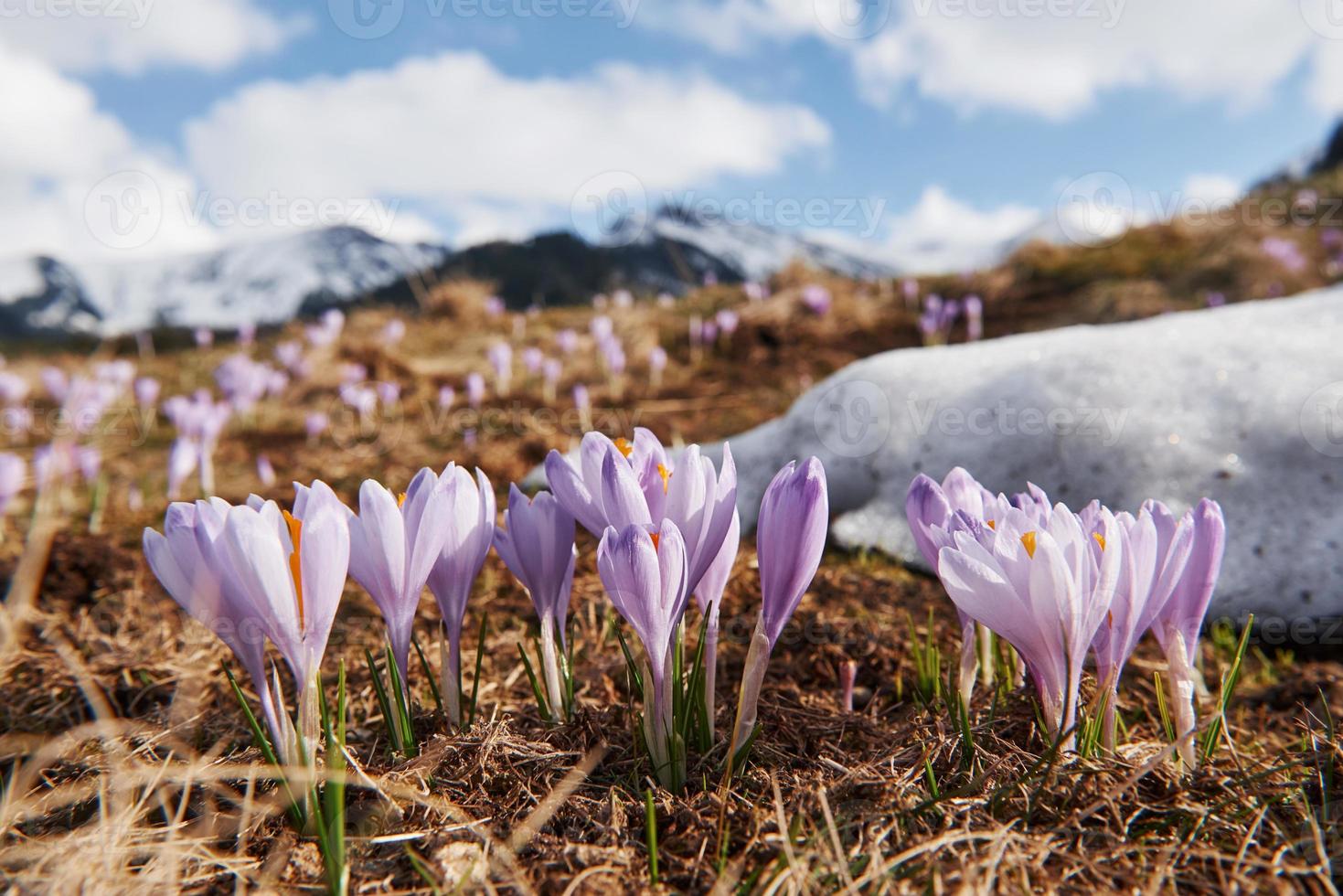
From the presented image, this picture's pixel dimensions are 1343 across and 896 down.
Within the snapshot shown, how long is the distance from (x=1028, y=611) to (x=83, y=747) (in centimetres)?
169

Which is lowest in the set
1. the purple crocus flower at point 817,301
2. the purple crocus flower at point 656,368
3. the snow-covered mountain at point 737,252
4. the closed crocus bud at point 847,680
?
the closed crocus bud at point 847,680

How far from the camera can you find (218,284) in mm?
31641

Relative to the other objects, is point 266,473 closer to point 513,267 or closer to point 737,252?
point 737,252

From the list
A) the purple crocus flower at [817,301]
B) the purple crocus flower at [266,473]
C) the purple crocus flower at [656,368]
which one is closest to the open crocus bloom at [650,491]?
the purple crocus flower at [266,473]

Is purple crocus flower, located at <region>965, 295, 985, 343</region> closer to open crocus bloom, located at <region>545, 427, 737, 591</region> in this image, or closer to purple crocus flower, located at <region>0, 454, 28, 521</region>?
open crocus bloom, located at <region>545, 427, 737, 591</region>

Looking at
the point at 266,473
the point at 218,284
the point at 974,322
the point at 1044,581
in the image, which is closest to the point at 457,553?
the point at 1044,581

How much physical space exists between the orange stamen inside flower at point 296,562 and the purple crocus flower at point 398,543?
82mm

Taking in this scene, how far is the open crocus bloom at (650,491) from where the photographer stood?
3.75 feet

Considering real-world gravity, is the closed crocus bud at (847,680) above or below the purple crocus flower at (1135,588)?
below

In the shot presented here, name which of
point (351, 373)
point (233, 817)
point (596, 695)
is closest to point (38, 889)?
point (233, 817)

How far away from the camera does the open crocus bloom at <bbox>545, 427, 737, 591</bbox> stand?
1.14m

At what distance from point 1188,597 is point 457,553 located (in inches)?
48.0

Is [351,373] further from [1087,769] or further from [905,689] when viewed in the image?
[1087,769]

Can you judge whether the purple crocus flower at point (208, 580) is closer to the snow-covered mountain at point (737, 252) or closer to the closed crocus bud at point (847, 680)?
the closed crocus bud at point (847, 680)
